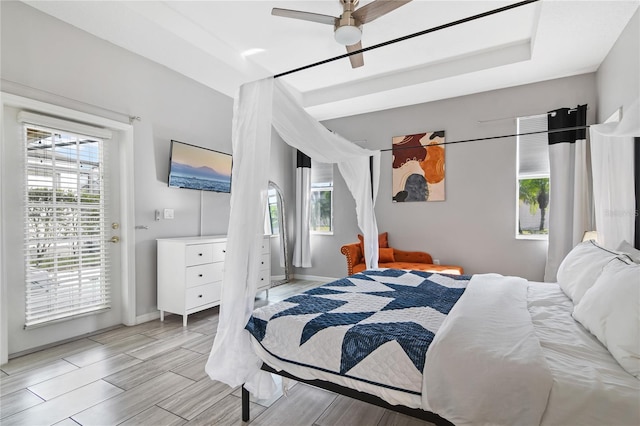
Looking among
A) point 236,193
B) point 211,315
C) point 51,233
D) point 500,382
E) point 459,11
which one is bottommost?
point 211,315

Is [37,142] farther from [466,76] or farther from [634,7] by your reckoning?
[634,7]

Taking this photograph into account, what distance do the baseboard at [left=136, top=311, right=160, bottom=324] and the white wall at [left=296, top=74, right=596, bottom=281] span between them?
11.0 ft

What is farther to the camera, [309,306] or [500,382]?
[309,306]

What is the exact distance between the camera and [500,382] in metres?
1.19

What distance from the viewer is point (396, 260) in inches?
191

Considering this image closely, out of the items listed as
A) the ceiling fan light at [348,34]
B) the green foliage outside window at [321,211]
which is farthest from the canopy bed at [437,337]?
the green foliage outside window at [321,211]

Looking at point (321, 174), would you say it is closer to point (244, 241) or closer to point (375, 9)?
point (375, 9)

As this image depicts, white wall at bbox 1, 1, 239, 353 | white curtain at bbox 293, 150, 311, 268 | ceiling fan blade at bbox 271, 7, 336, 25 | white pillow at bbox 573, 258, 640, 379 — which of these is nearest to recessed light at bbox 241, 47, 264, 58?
white wall at bbox 1, 1, 239, 353

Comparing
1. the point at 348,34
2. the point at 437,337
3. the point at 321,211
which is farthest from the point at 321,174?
the point at 437,337

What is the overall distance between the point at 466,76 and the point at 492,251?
232 centimetres

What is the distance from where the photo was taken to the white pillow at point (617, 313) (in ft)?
3.92

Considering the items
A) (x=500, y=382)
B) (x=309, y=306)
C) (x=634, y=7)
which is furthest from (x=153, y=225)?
(x=634, y=7)

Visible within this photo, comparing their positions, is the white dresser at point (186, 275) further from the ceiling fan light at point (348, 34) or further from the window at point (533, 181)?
the window at point (533, 181)

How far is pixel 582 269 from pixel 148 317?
3.96 metres
